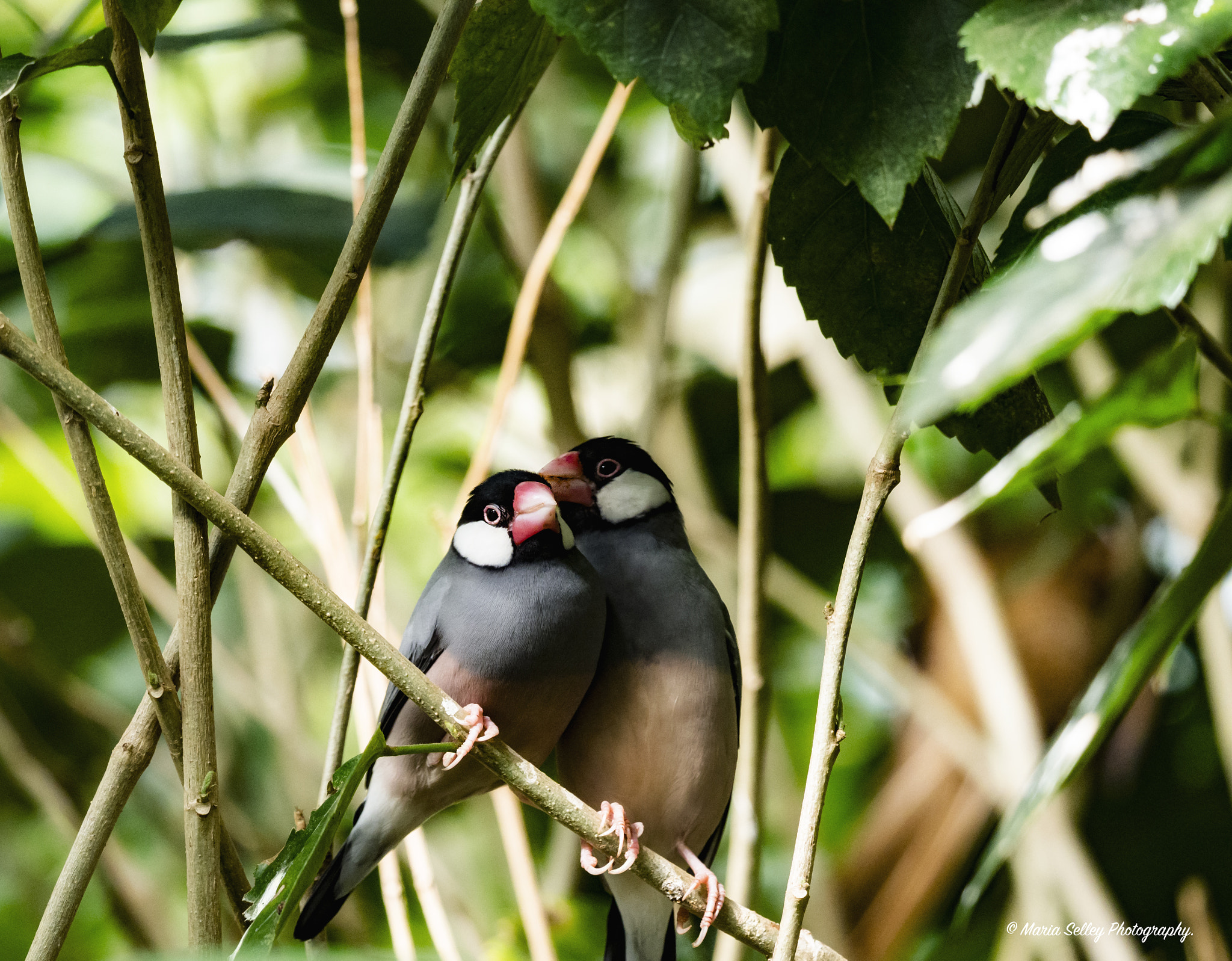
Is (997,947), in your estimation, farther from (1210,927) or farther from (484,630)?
(484,630)

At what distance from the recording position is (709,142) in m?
0.77

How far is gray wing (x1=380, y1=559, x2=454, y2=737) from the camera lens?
113 cm

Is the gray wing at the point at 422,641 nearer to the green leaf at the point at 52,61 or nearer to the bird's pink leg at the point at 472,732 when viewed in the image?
the bird's pink leg at the point at 472,732

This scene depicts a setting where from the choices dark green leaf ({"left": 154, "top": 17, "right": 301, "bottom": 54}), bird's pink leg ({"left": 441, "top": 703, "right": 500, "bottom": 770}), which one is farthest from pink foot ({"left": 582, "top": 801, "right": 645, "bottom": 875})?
dark green leaf ({"left": 154, "top": 17, "right": 301, "bottom": 54})

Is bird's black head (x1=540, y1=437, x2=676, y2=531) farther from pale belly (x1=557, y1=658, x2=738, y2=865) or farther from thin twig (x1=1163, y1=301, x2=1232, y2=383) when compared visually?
thin twig (x1=1163, y1=301, x2=1232, y2=383)

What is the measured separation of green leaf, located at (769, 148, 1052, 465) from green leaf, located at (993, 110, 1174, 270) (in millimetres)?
87

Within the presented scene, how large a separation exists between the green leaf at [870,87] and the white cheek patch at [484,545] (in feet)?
1.97

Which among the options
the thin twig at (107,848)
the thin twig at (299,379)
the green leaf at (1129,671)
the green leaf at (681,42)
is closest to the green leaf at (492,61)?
the thin twig at (299,379)

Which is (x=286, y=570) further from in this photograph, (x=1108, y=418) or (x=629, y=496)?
(x=629, y=496)

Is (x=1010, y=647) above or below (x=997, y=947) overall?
above

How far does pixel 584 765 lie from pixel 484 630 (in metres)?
0.21

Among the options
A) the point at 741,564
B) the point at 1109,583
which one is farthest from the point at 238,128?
the point at 1109,583

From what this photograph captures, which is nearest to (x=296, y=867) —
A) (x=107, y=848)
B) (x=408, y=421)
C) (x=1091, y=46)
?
(x=408, y=421)

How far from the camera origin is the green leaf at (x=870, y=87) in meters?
0.67
